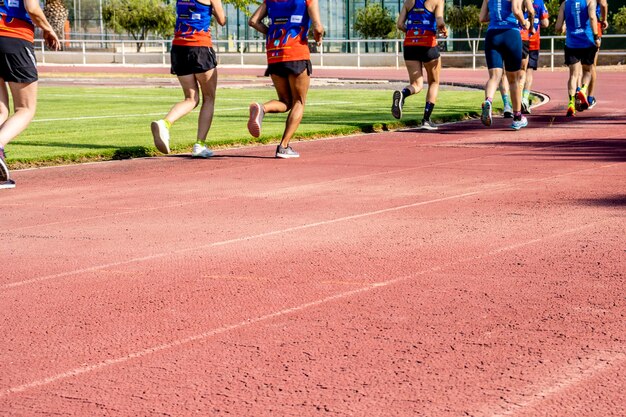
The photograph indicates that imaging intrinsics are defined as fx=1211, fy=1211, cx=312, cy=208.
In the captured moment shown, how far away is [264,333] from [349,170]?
623 centimetres

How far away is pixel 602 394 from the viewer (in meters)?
4.12

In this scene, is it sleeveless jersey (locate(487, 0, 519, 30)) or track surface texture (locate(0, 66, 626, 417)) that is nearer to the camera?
track surface texture (locate(0, 66, 626, 417))

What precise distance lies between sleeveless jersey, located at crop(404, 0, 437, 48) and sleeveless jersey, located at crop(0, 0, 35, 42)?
674 cm

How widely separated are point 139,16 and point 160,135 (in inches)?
2746

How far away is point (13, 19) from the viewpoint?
10.6m

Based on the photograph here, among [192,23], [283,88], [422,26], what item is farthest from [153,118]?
[192,23]

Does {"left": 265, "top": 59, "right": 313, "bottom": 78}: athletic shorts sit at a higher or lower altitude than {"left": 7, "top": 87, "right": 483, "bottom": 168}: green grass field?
higher

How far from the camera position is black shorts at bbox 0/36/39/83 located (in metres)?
10.6

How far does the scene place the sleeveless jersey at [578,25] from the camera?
18781 millimetres

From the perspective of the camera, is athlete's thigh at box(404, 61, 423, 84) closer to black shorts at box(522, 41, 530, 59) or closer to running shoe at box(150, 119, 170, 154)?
black shorts at box(522, 41, 530, 59)

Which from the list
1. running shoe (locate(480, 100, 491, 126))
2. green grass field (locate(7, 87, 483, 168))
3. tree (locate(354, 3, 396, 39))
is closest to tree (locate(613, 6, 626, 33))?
tree (locate(354, 3, 396, 39))

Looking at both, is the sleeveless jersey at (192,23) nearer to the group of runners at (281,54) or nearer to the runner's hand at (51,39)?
the group of runners at (281,54)

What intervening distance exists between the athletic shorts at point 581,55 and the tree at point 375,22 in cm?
5984

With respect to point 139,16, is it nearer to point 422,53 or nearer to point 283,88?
point 422,53
